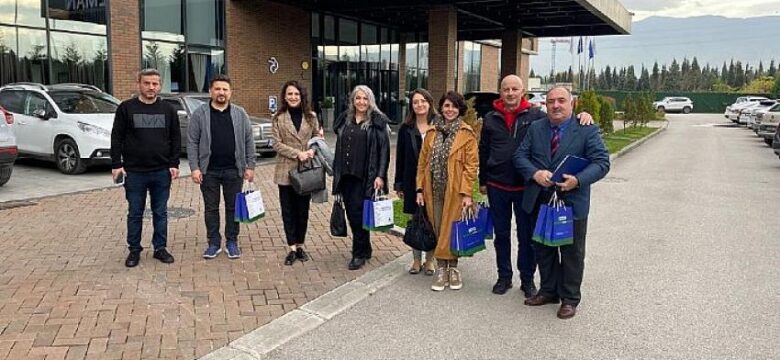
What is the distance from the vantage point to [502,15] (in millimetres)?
24250

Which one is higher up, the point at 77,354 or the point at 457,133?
the point at 457,133

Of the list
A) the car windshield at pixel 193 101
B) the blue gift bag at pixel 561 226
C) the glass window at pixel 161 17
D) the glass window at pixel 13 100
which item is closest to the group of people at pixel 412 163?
the blue gift bag at pixel 561 226

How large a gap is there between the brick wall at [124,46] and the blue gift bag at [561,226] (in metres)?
13.7

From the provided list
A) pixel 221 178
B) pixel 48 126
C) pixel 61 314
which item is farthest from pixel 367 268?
pixel 48 126

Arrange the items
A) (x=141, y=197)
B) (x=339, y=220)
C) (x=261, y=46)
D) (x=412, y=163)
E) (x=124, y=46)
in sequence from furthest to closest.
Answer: (x=261, y=46)
(x=124, y=46)
(x=339, y=220)
(x=141, y=197)
(x=412, y=163)

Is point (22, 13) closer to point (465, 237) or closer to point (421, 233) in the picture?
point (421, 233)

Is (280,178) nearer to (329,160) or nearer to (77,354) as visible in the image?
(329,160)

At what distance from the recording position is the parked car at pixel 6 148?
9.45 metres

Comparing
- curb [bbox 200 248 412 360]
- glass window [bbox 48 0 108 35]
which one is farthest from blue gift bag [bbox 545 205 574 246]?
glass window [bbox 48 0 108 35]

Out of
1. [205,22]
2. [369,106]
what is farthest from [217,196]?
[205,22]

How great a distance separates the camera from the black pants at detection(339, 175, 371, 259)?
18.7 feet

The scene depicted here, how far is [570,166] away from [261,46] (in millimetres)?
16360

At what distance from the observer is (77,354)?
12.7 ft

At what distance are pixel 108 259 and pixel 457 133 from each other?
345 centimetres
